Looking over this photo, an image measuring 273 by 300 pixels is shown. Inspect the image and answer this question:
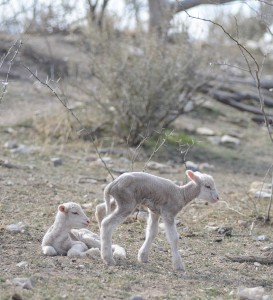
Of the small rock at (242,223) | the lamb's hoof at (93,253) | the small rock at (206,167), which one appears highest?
the lamb's hoof at (93,253)

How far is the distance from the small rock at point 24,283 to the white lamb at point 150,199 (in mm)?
943

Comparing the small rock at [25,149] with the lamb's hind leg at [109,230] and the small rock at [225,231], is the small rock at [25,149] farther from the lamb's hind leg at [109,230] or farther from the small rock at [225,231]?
the lamb's hind leg at [109,230]

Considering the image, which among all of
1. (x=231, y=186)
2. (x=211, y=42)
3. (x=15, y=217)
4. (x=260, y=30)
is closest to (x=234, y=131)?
(x=211, y=42)

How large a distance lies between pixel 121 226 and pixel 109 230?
1.85m

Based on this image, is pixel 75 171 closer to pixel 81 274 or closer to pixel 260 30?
pixel 81 274

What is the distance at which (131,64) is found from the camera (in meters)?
13.8

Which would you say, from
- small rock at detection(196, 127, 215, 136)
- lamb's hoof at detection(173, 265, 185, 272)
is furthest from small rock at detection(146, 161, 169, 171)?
lamb's hoof at detection(173, 265, 185, 272)

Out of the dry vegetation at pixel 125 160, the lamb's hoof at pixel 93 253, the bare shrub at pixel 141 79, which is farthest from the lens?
the bare shrub at pixel 141 79

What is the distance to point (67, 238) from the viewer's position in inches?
270

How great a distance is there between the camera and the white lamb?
21.1ft

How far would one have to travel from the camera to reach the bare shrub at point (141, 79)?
44.1 feet

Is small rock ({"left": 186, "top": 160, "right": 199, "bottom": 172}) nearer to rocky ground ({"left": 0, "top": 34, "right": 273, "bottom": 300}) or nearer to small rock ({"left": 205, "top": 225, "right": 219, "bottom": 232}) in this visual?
rocky ground ({"left": 0, "top": 34, "right": 273, "bottom": 300})

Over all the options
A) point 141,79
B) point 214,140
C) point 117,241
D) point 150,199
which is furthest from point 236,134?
point 150,199

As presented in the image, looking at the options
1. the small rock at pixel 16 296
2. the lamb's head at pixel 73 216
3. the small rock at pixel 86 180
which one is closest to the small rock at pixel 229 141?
the small rock at pixel 86 180
